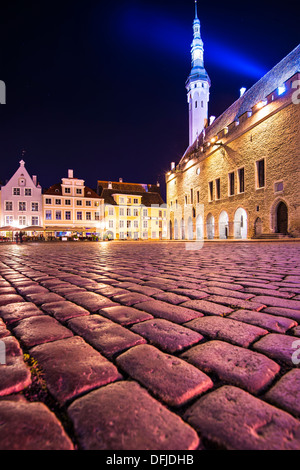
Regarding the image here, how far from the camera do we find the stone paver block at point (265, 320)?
1.44 m

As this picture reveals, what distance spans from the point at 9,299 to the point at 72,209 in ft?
119

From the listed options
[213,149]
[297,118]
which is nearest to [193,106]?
[213,149]

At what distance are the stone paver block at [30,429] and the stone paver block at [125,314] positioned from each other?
81cm

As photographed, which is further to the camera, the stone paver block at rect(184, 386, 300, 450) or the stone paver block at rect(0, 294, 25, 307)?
the stone paver block at rect(0, 294, 25, 307)

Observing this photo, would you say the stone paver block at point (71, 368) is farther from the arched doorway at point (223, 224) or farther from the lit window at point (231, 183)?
the arched doorway at point (223, 224)

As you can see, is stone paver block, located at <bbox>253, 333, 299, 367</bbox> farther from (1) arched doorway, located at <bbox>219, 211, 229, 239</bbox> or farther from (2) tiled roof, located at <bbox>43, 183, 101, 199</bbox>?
(2) tiled roof, located at <bbox>43, 183, 101, 199</bbox>

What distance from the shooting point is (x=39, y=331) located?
4.66 ft

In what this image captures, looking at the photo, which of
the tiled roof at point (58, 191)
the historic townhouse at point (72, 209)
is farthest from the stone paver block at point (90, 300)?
the tiled roof at point (58, 191)

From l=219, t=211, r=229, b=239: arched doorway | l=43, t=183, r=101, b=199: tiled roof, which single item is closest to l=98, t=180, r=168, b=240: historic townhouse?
l=43, t=183, r=101, b=199: tiled roof

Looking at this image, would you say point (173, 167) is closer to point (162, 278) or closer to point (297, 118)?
point (297, 118)

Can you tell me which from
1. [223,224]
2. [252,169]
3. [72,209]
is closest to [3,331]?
[252,169]

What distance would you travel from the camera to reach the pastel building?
1302 inches

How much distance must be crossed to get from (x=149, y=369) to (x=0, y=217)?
37763 millimetres

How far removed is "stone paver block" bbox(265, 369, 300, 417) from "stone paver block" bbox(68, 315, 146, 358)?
0.63 metres
